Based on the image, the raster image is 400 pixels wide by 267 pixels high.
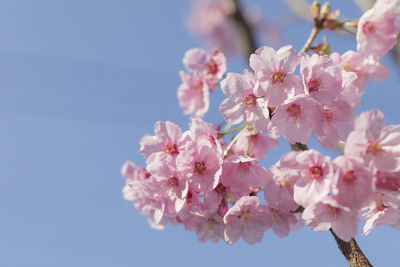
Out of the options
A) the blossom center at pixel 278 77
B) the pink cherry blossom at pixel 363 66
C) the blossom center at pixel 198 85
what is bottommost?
the blossom center at pixel 278 77

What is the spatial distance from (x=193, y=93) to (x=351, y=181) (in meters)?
1.08

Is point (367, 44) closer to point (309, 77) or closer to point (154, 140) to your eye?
point (309, 77)

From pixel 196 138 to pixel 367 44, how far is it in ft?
2.51

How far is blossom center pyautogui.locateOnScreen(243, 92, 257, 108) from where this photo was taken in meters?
1.32

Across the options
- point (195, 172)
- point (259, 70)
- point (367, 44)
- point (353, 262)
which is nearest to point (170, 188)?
point (195, 172)

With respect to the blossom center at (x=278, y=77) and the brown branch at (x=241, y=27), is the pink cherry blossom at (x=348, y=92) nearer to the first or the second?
the blossom center at (x=278, y=77)

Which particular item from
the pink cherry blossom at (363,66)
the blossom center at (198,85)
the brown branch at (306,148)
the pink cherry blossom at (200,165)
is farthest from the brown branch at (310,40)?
the pink cherry blossom at (200,165)

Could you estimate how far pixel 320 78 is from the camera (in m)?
1.25

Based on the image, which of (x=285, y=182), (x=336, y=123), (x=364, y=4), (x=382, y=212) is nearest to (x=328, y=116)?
(x=336, y=123)

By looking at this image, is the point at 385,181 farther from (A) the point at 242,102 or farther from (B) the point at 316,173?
(A) the point at 242,102

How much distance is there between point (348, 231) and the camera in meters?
1.18

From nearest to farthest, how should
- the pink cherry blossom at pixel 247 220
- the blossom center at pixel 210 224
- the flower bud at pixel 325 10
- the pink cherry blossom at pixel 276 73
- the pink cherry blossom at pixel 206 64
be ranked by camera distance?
the pink cherry blossom at pixel 276 73 → the pink cherry blossom at pixel 247 220 → the blossom center at pixel 210 224 → the flower bud at pixel 325 10 → the pink cherry blossom at pixel 206 64

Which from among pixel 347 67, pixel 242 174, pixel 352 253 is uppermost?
pixel 347 67

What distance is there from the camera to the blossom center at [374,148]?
3.57 ft
